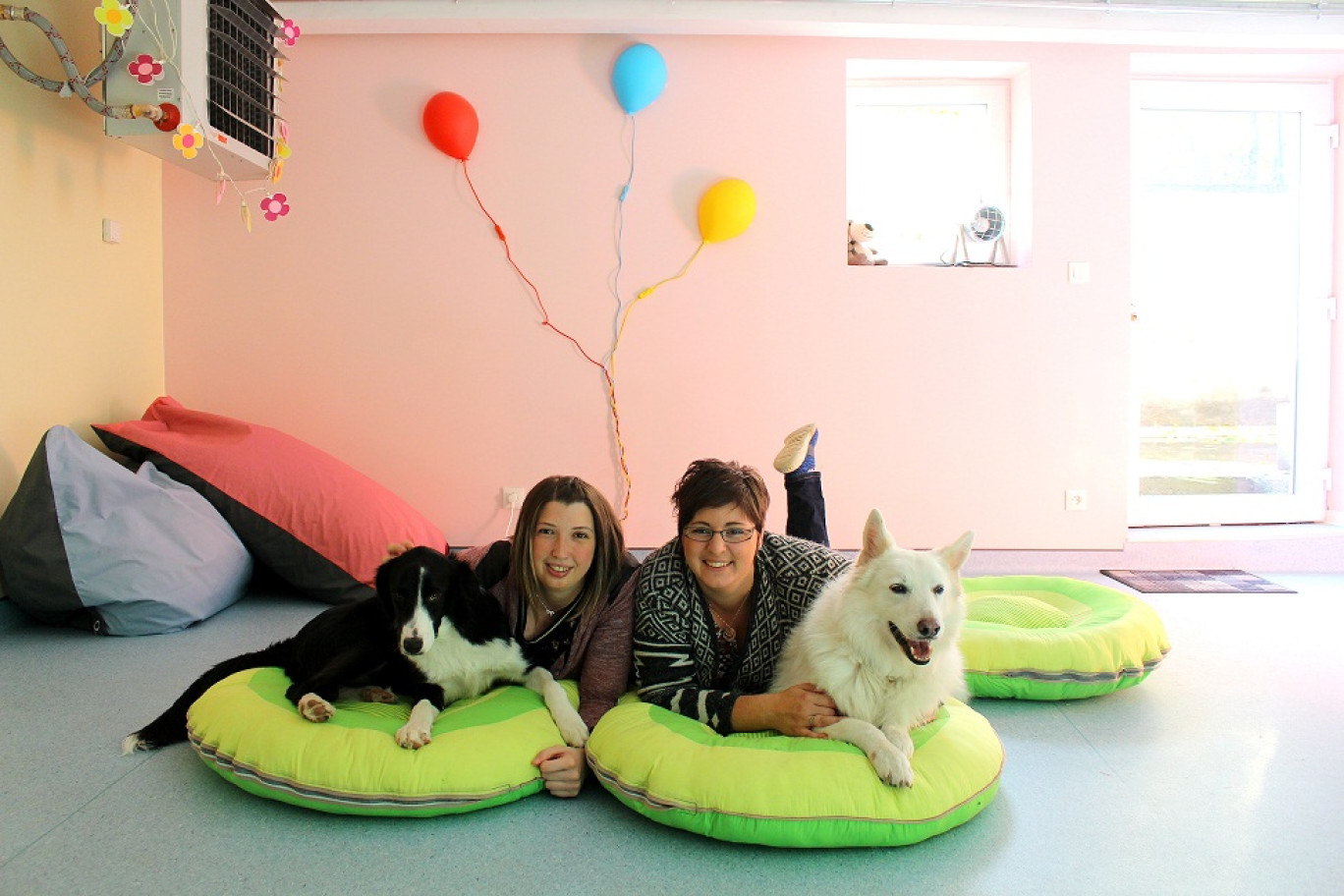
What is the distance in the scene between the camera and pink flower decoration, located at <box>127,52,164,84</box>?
3521 mm

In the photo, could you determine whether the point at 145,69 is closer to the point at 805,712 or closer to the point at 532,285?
the point at 532,285

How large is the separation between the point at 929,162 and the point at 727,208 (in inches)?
47.8

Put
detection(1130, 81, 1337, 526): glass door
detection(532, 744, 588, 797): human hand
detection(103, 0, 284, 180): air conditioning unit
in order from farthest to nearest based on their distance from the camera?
1. detection(1130, 81, 1337, 526): glass door
2. detection(103, 0, 284, 180): air conditioning unit
3. detection(532, 744, 588, 797): human hand

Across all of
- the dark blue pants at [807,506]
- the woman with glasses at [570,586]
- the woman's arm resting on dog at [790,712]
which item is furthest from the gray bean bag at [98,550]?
the woman's arm resting on dog at [790,712]

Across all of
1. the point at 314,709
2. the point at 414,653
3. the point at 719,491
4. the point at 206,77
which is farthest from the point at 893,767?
the point at 206,77

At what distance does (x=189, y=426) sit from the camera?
450cm

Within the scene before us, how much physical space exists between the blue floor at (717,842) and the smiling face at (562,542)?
51 cm

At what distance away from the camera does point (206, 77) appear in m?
3.92

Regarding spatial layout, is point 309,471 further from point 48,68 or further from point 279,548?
point 48,68

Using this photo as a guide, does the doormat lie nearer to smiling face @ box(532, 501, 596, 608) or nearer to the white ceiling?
the white ceiling

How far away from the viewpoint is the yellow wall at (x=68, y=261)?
12.6ft

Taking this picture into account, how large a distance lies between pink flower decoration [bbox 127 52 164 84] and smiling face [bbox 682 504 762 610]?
2721 millimetres

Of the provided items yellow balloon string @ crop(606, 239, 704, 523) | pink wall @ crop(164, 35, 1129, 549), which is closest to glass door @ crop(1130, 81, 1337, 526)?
pink wall @ crop(164, 35, 1129, 549)

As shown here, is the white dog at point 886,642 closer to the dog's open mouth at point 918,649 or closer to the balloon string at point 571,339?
the dog's open mouth at point 918,649
